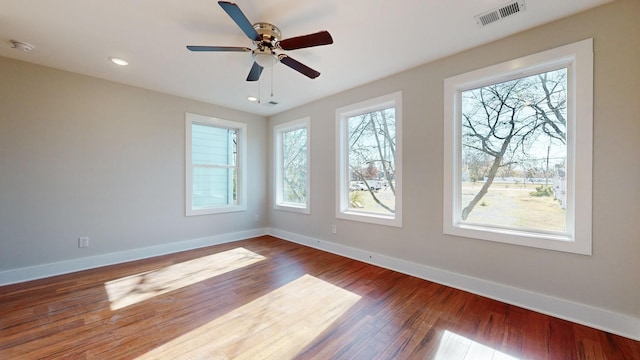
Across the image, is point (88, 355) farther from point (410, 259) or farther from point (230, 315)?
point (410, 259)

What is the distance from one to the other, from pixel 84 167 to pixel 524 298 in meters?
5.31

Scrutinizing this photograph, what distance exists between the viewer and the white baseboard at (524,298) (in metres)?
1.90

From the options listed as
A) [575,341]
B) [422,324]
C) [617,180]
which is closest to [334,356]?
[422,324]

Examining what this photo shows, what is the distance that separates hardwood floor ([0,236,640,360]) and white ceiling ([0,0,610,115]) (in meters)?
2.59

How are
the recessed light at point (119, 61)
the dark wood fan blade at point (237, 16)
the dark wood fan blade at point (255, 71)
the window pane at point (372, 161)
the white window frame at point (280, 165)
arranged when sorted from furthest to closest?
1. the white window frame at point (280, 165)
2. the window pane at point (372, 161)
3. the recessed light at point (119, 61)
4. the dark wood fan blade at point (255, 71)
5. the dark wood fan blade at point (237, 16)

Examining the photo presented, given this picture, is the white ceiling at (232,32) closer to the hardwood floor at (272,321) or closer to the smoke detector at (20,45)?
the smoke detector at (20,45)

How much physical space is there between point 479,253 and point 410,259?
78 centimetres

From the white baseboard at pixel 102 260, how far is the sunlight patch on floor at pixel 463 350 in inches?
153

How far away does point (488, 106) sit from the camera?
8.56ft

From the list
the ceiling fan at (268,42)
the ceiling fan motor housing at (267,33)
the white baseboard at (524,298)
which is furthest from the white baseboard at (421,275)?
the ceiling fan motor housing at (267,33)

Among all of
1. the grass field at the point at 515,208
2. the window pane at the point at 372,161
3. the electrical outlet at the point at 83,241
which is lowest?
the electrical outlet at the point at 83,241

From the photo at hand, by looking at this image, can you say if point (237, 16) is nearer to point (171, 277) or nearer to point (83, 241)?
point (171, 277)

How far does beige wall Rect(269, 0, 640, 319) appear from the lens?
188cm

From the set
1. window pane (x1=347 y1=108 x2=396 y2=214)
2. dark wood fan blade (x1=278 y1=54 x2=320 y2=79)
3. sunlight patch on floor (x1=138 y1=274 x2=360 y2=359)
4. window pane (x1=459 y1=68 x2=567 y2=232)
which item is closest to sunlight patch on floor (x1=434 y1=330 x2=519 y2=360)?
sunlight patch on floor (x1=138 y1=274 x2=360 y2=359)
